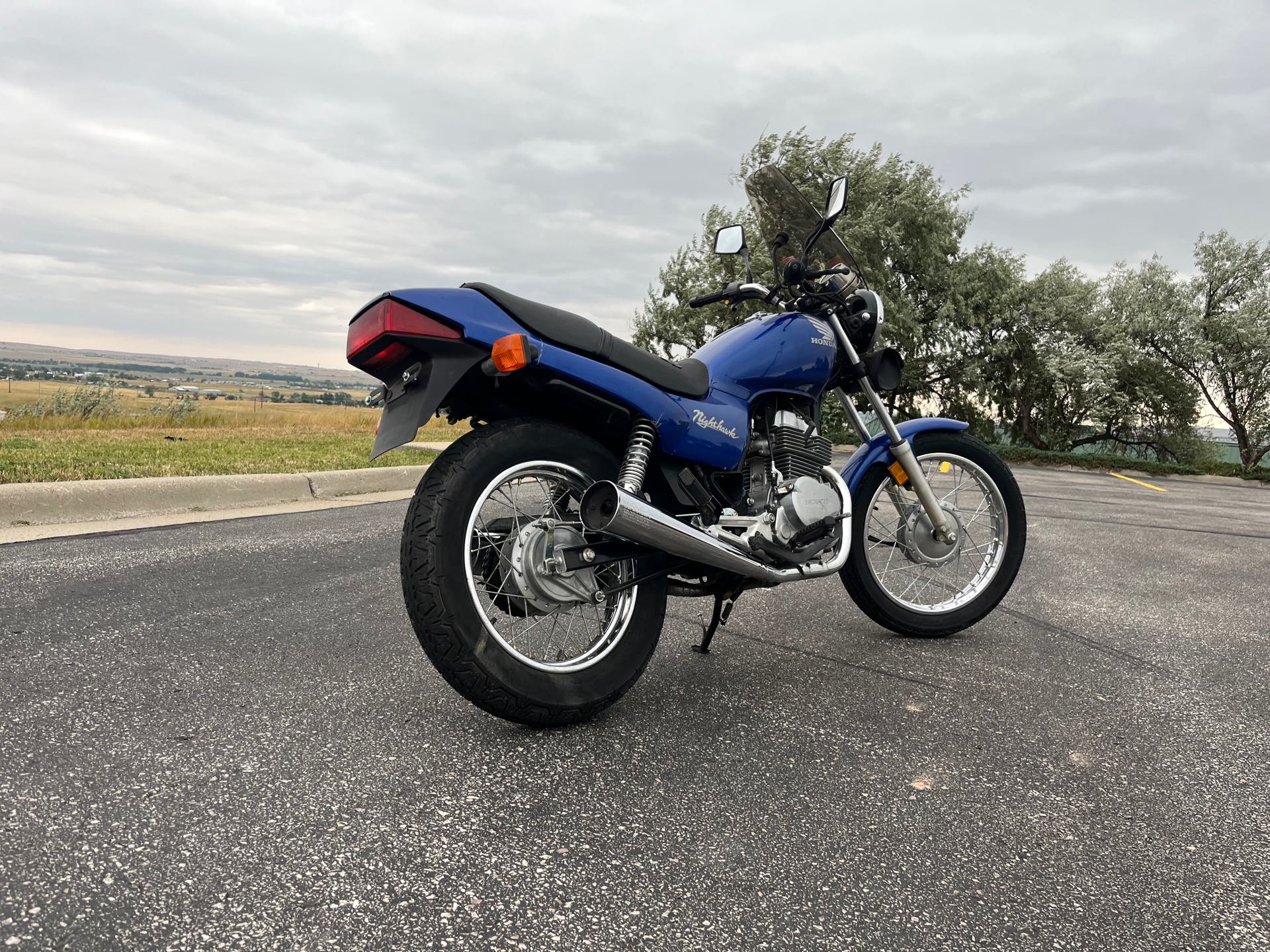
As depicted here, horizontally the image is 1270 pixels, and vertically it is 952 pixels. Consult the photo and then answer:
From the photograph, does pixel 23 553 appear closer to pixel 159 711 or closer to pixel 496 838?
pixel 159 711

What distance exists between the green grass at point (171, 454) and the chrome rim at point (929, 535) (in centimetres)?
607

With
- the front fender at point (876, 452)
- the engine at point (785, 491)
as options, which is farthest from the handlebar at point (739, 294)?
the front fender at point (876, 452)

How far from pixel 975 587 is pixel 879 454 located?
81 centimetres

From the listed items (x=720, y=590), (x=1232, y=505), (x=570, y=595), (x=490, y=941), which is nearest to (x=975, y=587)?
(x=720, y=590)

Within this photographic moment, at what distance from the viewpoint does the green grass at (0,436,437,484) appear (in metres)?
6.98

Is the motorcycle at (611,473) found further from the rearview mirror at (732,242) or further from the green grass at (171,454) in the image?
the green grass at (171,454)

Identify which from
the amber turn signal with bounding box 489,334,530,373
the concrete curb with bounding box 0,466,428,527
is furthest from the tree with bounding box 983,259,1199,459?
the amber turn signal with bounding box 489,334,530,373

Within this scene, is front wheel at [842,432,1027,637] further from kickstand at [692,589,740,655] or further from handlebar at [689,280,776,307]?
handlebar at [689,280,776,307]

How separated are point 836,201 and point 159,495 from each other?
5571 mm

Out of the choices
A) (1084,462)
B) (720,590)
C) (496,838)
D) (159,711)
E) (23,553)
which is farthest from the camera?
(1084,462)

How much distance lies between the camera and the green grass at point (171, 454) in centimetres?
698

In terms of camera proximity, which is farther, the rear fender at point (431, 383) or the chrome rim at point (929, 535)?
the chrome rim at point (929, 535)

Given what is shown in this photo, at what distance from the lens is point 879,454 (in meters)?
3.71

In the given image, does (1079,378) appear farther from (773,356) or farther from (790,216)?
(773,356)
